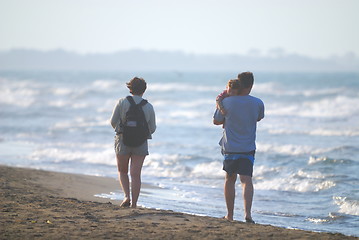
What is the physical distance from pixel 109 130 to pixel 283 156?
6.97 metres

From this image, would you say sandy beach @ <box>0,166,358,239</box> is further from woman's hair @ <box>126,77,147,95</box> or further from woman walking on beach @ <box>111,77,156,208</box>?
woman's hair @ <box>126,77,147,95</box>

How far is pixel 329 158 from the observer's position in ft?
41.5

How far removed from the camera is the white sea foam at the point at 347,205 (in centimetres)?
848

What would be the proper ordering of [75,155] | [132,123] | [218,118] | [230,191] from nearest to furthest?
[218,118], [230,191], [132,123], [75,155]

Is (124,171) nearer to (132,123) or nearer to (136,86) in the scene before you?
(132,123)

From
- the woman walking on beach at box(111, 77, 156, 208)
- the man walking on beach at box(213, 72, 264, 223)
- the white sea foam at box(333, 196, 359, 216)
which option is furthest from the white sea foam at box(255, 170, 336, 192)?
the man walking on beach at box(213, 72, 264, 223)

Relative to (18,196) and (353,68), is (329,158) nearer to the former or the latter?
(18,196)

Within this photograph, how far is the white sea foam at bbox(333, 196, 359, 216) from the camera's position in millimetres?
8477

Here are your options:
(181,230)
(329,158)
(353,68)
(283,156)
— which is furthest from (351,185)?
(353,68)

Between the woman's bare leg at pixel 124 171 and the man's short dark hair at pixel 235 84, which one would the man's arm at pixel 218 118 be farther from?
the woman's bare leg at pixel 124 171

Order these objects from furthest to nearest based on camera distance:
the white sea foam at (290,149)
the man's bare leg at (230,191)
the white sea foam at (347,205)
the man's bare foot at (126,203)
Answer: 1. the white sea foam at (290,149)
2. the white sea foam at (347,205)
3. the man's bare foot at (126,203)
4. the man's bare leg at (230,191)

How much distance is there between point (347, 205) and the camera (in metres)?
8.75

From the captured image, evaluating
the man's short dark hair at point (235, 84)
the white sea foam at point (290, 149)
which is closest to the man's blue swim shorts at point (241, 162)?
the man's short dark hair at point (235, 84)

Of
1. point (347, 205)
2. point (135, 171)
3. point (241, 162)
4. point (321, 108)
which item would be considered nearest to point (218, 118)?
point (241, 162)
